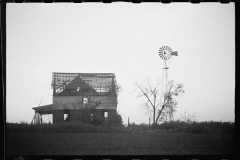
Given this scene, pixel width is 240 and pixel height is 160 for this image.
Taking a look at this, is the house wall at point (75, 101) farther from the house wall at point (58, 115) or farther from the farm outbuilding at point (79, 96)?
the house wall at point (58, 115)

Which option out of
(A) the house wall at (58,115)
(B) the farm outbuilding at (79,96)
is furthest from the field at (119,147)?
(A) the house wall at (58,115)

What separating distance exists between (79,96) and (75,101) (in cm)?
59

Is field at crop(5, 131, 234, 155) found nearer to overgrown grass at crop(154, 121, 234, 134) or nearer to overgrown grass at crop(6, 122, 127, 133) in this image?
overgrown grass at crop(154, 121, 234, 134)

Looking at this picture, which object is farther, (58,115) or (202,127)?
(58,115)

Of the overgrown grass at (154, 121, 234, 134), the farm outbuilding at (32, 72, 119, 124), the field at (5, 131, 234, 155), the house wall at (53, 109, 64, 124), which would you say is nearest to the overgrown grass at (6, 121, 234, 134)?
the overgrown grass at (154, 121, 234, 134)

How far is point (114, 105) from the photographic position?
69.1ft

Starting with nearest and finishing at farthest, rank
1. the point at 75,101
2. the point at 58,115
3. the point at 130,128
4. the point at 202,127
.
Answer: the point at 202,127, the point at 130,128, the point at 58,115, the point at 75,101

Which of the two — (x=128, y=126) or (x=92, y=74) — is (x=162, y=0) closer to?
(x=128, y=126)

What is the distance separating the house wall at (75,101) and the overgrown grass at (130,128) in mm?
2658

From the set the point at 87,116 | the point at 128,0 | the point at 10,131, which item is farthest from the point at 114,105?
the point at 128,0

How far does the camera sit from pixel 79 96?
22.4 m

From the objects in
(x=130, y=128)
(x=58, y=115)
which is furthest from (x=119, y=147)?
(x=58, y=115)

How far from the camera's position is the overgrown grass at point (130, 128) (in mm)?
15716

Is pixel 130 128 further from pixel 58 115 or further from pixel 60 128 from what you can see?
pixel 58 115
